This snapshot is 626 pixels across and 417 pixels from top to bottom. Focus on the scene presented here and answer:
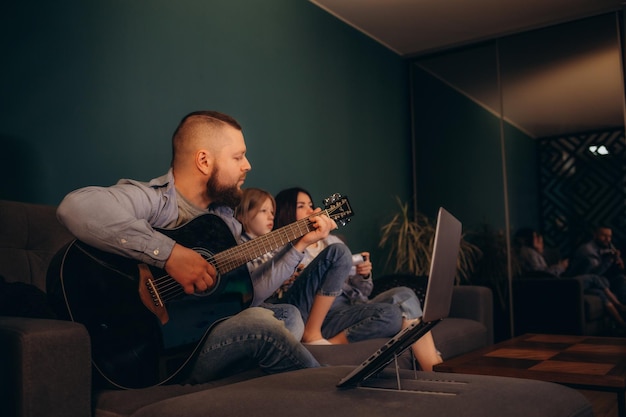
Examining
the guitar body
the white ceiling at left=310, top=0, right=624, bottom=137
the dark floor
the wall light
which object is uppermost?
the white ceiling at left=310, top=0, right=624, bottom=137

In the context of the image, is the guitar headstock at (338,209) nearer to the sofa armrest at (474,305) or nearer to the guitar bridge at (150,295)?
the guitar bridge at (150,295)

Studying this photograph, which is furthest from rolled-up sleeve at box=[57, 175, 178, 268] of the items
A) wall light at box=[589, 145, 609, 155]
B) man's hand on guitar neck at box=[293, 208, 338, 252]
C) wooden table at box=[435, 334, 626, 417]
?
wall light at box=[589, 145, 609, 155]

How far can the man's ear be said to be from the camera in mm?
2014

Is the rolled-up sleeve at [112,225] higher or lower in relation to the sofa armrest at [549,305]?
higher

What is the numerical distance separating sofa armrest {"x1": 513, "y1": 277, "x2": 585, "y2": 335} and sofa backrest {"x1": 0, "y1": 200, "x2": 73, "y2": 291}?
3.51 meters

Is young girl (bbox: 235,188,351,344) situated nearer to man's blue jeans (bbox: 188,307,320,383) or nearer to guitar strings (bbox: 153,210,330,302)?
guitar strings (bbox: 153,210,330,302)

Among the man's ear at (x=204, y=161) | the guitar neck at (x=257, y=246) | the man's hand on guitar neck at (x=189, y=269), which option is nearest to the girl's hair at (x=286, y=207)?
the guitar neck at (x=257, y=246)

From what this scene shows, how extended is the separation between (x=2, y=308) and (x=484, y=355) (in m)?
1.70

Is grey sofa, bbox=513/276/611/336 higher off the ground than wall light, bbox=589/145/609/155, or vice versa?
wall light, bbox=589/145/609/155

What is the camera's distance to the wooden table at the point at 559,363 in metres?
1.78

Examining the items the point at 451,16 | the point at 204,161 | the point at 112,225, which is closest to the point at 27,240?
the point at 112,225

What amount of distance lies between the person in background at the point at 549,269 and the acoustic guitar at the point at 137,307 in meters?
3.36

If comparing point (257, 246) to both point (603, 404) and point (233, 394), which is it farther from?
point (603, 404)

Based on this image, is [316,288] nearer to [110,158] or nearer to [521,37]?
[110,158]
